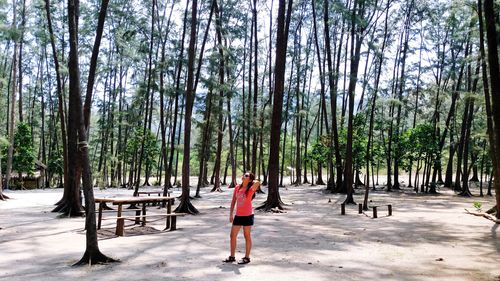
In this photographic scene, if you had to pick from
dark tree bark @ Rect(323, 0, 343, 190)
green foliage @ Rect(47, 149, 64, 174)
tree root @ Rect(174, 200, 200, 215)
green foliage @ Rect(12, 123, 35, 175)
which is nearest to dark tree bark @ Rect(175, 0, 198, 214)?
tree root @ Rect(174, 200, 200, 215)

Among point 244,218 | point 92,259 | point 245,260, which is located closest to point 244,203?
point 244,218

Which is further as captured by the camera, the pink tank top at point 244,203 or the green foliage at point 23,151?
the green foliage at point 23,151

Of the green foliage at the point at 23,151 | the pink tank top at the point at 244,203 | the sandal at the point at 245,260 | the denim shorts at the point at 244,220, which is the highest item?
the green foliage at the point at 23,151

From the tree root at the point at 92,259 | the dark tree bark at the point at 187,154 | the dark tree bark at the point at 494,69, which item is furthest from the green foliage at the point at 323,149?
the tree root at the point at 92,259

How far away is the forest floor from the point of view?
594 cm

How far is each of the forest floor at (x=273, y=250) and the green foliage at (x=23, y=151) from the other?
78.4 ft

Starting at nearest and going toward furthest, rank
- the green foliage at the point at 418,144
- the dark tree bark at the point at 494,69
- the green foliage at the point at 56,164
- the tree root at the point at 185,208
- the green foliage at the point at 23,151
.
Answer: the dark tree bark at the point at 494,69, the tree root at the point at 185,208, the green foliage at the point at 418,144, the green foliage at the point at 23,151, the green foliage at the point at 56,164

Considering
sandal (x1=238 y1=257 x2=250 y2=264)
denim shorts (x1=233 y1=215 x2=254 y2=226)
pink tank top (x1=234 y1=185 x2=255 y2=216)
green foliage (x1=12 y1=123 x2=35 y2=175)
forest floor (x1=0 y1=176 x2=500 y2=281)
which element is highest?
green foliage (x1=12 y1=123 x2=35 y2=175)

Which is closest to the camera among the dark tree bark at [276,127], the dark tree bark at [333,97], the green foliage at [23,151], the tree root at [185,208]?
the tree root at [185,208]

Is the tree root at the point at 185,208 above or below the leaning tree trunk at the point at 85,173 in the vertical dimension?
below

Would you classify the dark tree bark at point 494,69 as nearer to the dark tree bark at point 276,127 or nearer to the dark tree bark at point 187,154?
the dark tree bark at point 276,127

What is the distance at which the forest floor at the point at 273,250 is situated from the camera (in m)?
5.94

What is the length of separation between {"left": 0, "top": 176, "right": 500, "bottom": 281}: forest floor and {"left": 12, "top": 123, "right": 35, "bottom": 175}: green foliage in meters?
23.9

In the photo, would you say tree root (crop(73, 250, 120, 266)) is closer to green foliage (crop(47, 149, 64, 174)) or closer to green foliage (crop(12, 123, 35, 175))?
green foliage (crop(12, 123, 35, 175))
